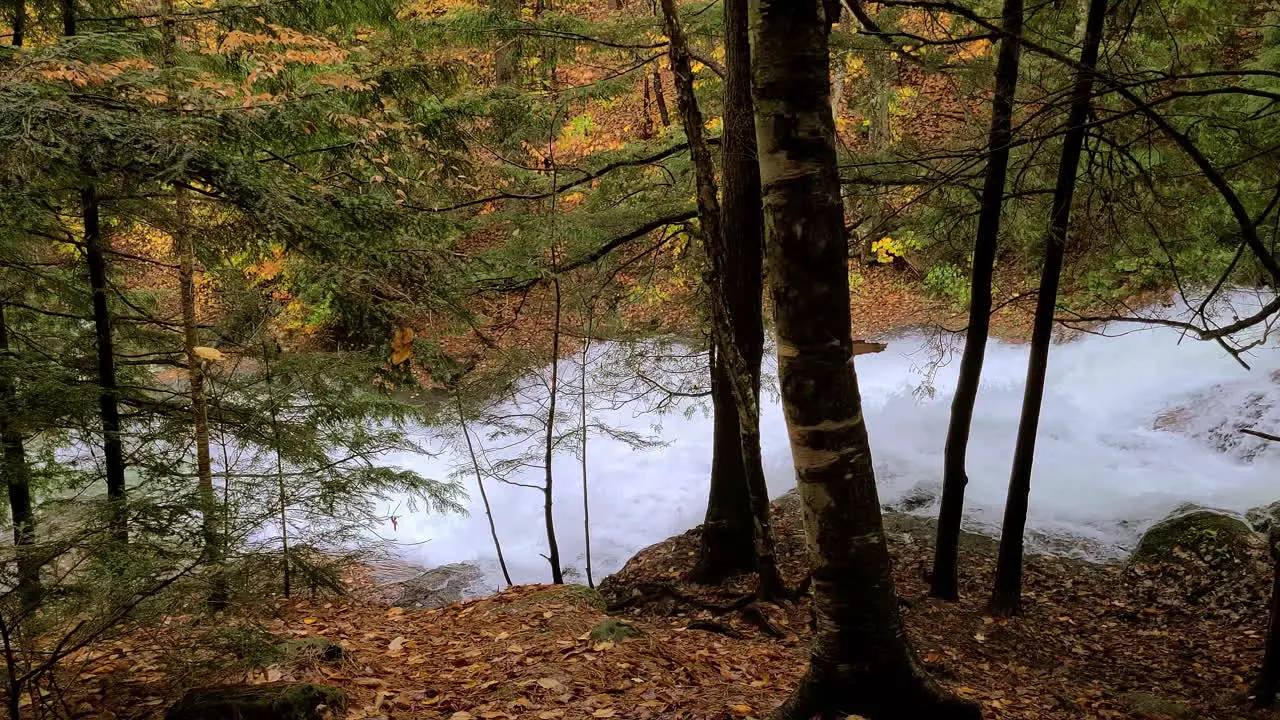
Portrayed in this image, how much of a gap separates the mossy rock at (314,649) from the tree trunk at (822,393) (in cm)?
287

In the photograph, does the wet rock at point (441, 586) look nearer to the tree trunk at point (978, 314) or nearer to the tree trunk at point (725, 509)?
the tree trunk at point (725, 509)

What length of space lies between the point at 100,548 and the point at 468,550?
367 inches

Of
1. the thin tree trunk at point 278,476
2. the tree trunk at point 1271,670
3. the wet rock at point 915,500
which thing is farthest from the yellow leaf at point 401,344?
the wet rock at point 915,500

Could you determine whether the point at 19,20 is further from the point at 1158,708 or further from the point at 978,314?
the point at 1158,708

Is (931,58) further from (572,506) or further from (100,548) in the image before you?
(572,506)

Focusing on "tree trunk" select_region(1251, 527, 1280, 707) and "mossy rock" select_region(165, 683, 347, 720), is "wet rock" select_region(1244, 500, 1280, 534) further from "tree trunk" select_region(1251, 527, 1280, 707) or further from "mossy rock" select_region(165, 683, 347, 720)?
"mossy rock" select_region(165, 683, 347, 720)

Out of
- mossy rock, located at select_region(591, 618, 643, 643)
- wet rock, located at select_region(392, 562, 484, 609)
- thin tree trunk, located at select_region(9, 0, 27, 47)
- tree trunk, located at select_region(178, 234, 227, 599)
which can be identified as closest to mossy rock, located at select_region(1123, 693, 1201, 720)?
mossy rock, located at select_region(591, 618, 643, 643)

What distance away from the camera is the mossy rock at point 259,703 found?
3.25 meters

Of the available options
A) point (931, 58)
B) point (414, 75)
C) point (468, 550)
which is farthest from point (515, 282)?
point (468, 550)

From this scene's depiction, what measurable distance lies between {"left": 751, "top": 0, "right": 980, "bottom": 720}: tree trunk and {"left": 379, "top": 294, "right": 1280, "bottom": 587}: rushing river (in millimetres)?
7214

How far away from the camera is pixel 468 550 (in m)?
12.0

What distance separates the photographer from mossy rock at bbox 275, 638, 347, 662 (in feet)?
14.5

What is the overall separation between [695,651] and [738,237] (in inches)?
152

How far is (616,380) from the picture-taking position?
1189cm
